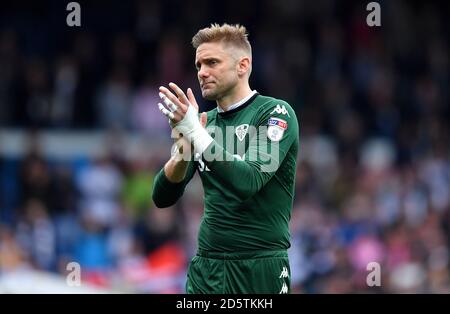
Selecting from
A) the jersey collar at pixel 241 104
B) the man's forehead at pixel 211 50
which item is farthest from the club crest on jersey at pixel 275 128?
the man's forehead at pixel 211 50

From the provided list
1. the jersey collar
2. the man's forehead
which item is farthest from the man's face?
the jersey collar

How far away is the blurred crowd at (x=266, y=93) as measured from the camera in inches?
530

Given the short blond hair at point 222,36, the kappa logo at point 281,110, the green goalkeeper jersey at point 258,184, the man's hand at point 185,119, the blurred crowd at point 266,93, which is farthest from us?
the blurred crowd at point 266,93

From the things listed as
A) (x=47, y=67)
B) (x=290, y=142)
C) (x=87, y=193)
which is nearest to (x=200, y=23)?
(x=47, y=67)

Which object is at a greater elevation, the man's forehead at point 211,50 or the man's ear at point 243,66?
the man's forehead at point 211,50

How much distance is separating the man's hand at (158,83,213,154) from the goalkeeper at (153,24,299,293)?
0.17 feet

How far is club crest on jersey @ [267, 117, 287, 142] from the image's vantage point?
627cm

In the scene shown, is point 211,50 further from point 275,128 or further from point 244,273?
point 244,273

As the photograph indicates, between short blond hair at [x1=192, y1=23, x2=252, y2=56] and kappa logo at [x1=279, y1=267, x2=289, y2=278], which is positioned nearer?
kappa logo at [x1=279, y1=267, x2=289, y2=278]

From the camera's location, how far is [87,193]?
1466cm

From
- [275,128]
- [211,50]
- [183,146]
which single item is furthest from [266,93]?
[183,146]

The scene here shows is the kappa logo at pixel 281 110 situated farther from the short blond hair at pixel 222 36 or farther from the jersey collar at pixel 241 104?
the short blond hair at pixel 222 36

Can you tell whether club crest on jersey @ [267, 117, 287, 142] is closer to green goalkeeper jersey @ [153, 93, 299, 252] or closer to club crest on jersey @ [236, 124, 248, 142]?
green goalkeeper jersey @ [153, 93, 299, 252]

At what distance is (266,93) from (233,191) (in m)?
10.9
